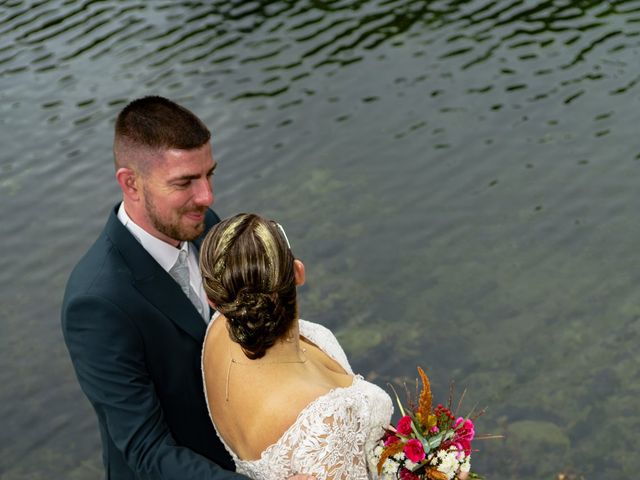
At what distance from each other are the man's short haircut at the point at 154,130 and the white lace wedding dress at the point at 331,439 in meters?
1.41

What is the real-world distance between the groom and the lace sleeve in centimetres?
32

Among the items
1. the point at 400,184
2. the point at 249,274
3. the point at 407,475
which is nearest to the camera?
the point at 249,274

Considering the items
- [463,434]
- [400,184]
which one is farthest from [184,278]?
[400,184]

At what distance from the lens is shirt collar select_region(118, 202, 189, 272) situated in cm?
458

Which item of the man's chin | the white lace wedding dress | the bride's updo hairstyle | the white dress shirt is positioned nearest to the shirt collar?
the white dress shirt

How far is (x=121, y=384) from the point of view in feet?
13.9

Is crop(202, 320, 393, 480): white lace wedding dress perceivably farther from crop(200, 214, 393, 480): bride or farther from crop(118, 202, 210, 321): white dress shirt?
crop(118, 202, 210, 321): white dress shirt

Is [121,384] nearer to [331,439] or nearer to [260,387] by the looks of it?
[260,387]

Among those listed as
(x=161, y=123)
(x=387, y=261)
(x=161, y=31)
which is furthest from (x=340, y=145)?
(x=161, y=123)

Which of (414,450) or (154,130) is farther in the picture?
(154,130)

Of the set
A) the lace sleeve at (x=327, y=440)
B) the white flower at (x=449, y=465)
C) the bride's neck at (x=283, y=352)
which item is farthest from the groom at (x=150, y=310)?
the white flower at (x=449, y=465)

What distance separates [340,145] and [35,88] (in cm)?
631

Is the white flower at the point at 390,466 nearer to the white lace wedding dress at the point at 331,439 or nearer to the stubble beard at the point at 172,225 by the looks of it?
the white lace wedding dress at the point at 331,439

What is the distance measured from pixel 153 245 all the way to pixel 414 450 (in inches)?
63.9
